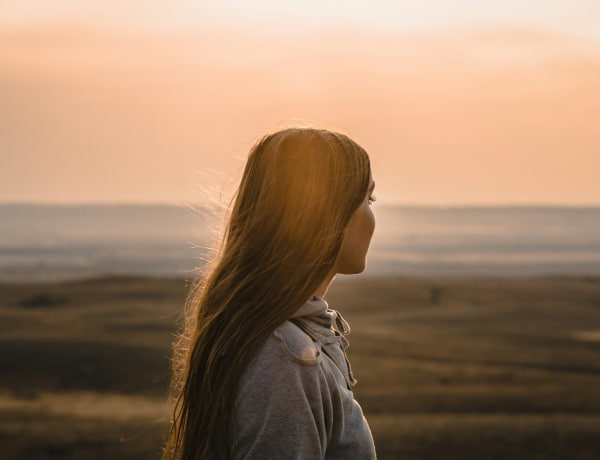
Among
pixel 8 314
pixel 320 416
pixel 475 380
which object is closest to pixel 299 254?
pixel 320 416

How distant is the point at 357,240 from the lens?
2.76 metres

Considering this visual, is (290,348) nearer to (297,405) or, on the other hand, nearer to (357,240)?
(297,405)

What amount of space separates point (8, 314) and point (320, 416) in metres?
26.0

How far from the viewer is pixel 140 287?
3638cm

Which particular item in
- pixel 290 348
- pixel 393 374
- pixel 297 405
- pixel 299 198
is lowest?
pixel 393 374

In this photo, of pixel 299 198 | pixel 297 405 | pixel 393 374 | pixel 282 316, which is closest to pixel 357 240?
pixel 299 198

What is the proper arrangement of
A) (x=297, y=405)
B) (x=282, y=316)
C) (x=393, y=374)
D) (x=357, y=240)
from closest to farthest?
1. (x=297, y=405)
2. (x=282, y=316)
3. (x=357, y=240)
4. (x=393, y=374)

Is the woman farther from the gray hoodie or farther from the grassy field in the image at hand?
the grassy field

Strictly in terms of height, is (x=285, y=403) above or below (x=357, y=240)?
below

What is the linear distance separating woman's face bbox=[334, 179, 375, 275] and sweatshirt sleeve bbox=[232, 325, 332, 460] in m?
0.32

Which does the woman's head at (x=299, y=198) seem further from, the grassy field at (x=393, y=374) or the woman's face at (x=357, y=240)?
the grassy field at (x=393, y=374)

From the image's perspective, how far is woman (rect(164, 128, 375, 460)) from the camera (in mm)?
2463

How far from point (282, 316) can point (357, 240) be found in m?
0.34

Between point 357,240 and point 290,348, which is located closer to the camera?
point 290,348
